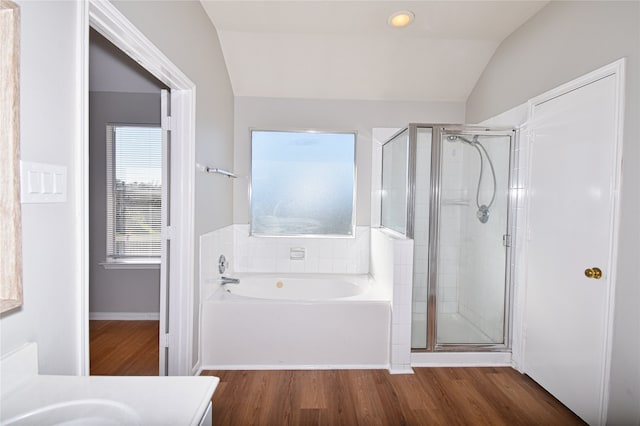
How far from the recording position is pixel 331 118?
3.62 m

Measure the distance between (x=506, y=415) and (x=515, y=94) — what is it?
7.52 ft

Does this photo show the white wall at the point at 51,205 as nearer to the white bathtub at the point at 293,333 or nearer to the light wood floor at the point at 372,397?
the light wood floor at the point at 372,397

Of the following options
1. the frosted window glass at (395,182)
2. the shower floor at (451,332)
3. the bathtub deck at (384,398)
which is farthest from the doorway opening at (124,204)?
the shower floor at (451,332)

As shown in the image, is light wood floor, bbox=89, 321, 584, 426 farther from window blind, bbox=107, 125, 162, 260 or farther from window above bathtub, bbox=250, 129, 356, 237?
window above bathtub, bbox=250, 129, 356, 237

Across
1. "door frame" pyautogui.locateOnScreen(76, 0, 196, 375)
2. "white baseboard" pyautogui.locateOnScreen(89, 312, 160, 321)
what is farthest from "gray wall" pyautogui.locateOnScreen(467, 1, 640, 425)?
"white baseboard" pyautogui.locateOnScreen(89, 312, 160, 321)

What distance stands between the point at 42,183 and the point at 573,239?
2592 mm

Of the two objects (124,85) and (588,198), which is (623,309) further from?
(124,85)

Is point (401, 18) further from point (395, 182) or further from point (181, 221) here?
point (181, 221)

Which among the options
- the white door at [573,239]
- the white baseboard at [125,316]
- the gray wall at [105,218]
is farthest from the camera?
the white baseboard at [125,316]

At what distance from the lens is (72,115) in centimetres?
117

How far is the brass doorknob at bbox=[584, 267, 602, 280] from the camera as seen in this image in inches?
75.1

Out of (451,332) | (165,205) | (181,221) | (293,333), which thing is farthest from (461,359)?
(165,205)

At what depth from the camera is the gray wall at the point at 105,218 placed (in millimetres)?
3584

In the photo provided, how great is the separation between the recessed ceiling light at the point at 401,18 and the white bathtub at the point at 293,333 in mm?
2164
